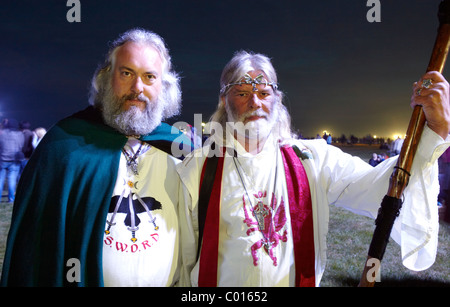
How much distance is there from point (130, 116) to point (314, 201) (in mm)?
1484

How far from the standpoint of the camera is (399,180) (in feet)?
6.02

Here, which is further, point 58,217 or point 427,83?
point 58,217

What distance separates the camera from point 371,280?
185 cm

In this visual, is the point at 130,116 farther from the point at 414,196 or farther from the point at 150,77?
the point at 414,196

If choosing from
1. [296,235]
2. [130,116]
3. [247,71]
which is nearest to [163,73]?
[130,116]

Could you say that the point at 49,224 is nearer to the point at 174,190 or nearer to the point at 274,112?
the point at 174,190

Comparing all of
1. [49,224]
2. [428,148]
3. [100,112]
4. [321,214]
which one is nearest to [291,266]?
[321,214]

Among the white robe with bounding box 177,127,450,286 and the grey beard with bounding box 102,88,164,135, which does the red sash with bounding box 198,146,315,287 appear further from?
the grey beard with bounding box 102,88,164,135

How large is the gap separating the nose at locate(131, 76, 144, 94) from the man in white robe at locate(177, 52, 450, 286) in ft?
2.08

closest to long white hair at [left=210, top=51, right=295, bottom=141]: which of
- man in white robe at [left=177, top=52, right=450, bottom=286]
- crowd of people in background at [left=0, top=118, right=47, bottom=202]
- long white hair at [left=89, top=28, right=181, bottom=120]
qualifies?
man in white robe at [left=177, top=52, right=450, bottom=286]

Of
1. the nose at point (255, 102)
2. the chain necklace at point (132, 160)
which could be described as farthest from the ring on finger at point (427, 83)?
the chain necklace at point (132, 160)

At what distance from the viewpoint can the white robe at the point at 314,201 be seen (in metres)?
1.92

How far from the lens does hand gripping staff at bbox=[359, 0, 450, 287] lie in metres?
1.76

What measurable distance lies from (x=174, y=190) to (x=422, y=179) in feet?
5.30
